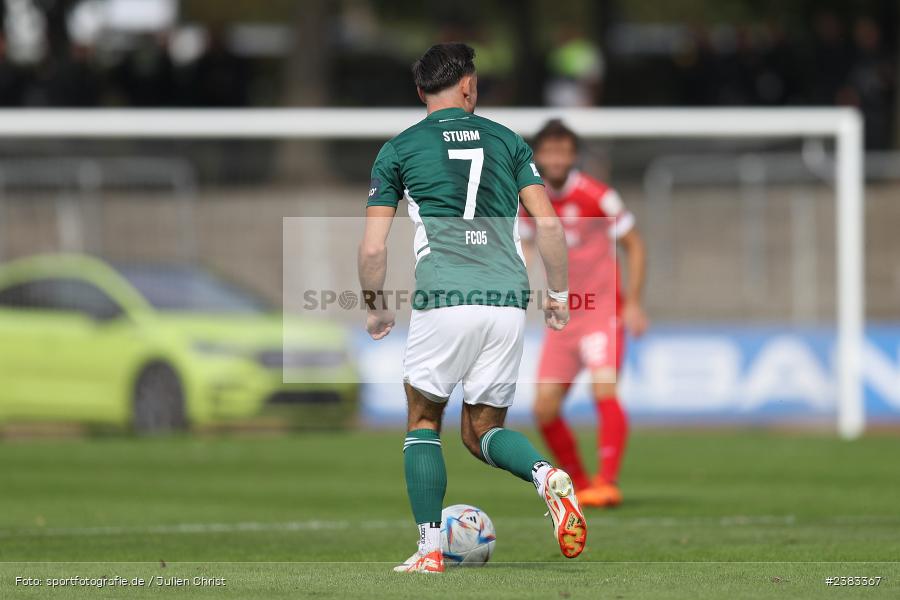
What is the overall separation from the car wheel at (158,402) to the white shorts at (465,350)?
1089 centimetres

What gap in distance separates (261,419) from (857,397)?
621 cm

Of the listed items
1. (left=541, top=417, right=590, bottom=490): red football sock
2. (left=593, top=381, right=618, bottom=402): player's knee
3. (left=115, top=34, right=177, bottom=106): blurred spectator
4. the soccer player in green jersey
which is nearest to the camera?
the soccer player in green jersey

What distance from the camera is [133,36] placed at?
29750mm

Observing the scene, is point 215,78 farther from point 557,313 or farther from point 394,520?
point 557,313

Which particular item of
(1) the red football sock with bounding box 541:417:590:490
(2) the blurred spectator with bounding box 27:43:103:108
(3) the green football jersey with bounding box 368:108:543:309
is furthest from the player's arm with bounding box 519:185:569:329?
(2) the blurred spectator with bounding box 27:43:103:108

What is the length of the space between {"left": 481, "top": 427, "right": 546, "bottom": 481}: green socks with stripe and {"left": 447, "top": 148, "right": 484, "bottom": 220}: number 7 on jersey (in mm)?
945

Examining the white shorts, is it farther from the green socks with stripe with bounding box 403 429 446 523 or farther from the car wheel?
the car wheel

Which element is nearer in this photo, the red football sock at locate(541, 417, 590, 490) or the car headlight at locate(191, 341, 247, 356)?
the red football sock at locate(541, 417, 590, 490)

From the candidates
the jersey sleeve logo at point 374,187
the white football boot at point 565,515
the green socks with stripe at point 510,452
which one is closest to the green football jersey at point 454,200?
the jersey sleeve logo at point 374,187

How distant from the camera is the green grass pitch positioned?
6781 millimetres

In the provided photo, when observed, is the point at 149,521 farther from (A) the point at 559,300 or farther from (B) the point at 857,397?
(B) the point at 857,397

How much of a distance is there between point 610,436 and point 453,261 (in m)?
4.24

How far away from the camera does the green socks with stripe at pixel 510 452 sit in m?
7.20

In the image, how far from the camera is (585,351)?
11367mm
